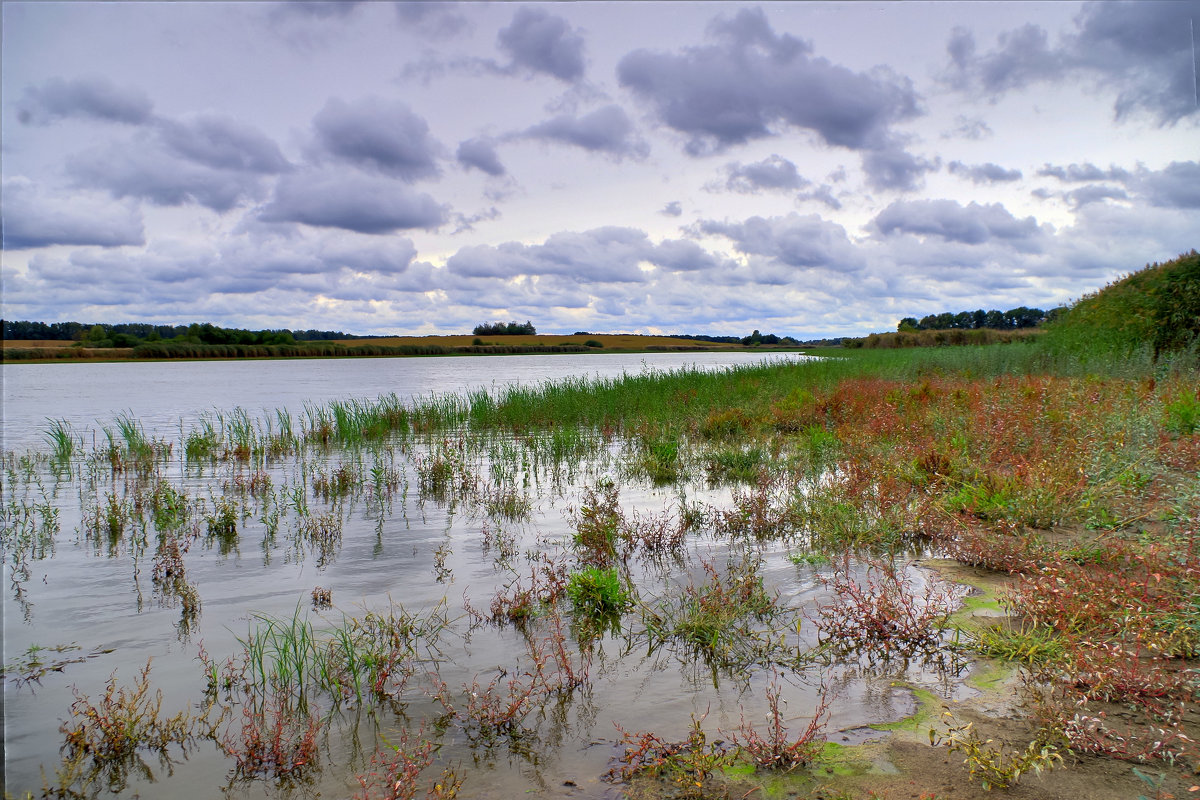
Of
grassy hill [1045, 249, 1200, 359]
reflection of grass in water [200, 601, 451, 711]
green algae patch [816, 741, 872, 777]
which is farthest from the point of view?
grassy hill [1045, 249, 1200, 359]

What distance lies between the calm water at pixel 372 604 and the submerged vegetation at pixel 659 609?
0.11 ft

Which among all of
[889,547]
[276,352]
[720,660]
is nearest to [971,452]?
[889,547]

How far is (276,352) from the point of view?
86.9m

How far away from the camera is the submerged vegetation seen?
320cm

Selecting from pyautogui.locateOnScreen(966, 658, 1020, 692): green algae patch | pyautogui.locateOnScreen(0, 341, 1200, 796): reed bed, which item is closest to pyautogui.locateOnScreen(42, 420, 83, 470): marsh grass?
pyautogui.locateOnScreen(0, 341, 1200, 796): reed bed

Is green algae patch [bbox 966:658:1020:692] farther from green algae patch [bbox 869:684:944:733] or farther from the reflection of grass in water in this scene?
the reflection of grass in water

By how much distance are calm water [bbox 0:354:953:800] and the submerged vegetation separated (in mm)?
34

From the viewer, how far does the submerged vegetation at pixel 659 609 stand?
126 inches

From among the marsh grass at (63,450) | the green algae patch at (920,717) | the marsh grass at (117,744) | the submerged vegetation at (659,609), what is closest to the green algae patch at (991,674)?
the submerged vegetation at (659,609)

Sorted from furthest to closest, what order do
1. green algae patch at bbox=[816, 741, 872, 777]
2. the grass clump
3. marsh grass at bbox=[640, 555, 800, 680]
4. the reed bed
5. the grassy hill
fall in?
the grassy hill
the grass clump
marsh grass at bbox=[640, 555, 800, 680]
the reed bed
green algae patch at bbox=[816, 741, 872, 777]

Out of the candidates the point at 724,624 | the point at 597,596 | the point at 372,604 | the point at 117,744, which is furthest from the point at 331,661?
→ the point at 724,624

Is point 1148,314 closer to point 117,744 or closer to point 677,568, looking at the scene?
point 677,568

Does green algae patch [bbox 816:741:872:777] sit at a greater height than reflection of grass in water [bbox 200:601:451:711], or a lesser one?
greater

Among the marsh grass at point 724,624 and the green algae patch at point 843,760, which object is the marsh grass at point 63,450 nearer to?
the marsh grass at point 724,624
